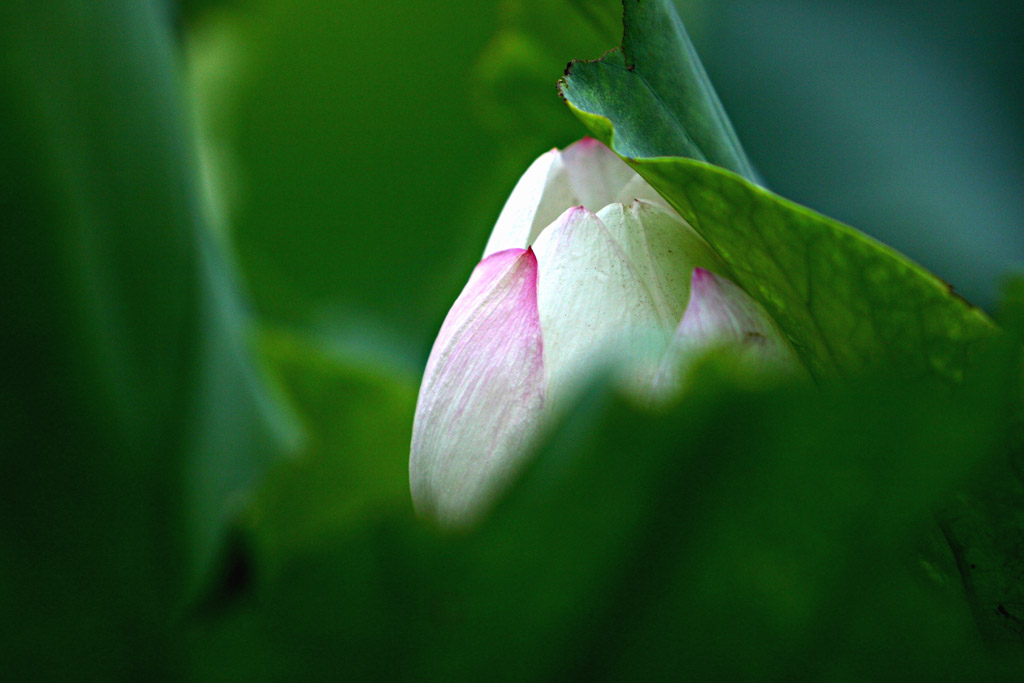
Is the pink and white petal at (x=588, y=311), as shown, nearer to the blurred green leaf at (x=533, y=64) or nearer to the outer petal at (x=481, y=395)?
the outer petal at (x=481, y=395)

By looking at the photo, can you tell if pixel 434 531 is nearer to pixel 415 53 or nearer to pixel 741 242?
pixel 741 242

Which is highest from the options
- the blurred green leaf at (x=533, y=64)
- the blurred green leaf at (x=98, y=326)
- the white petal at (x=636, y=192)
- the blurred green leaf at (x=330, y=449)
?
the blurred green leaf at (x=533, y=64)

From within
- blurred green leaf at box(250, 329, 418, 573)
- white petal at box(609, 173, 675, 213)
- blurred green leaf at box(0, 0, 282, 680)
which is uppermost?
white petal at box(609, 173, 675, 213)

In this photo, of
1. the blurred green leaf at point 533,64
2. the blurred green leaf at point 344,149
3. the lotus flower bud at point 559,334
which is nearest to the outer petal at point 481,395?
the lotus flower bud at point 559,334

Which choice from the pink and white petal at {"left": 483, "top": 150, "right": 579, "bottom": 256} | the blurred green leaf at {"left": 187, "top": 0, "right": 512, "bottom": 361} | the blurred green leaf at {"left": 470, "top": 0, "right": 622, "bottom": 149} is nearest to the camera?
the pink and white petal at {"left": 483, "top": 150, "right": 579, "bottom": 256}

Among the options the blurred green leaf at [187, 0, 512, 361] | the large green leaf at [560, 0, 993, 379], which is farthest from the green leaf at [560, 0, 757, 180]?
the blurred green leaf at [187, 0, 512, 361]

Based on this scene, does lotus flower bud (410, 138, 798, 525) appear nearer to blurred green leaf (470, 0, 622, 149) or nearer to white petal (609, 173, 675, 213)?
white petal (609, 173, 675, 213)
